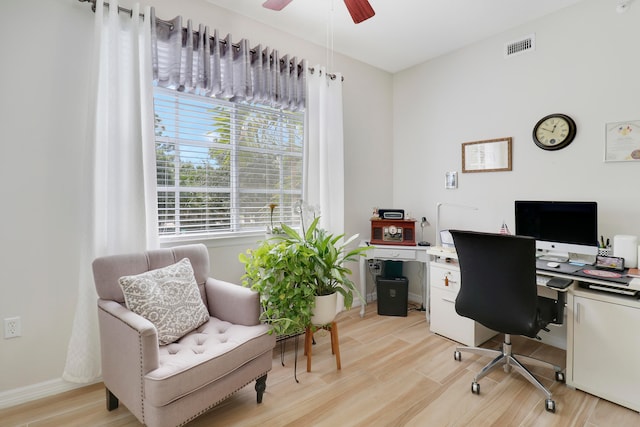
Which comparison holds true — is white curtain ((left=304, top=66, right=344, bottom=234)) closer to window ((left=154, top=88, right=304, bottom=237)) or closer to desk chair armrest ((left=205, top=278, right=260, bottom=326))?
window ((left=154, top=88, right=304, bottom=237))

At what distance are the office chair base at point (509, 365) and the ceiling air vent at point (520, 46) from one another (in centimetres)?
238

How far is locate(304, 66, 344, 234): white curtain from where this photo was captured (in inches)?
119

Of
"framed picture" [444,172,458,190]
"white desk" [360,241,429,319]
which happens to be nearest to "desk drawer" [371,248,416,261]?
"white desk" [360,241,429,319]

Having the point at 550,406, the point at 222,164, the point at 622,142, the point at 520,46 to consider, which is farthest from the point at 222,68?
the point at 550,406

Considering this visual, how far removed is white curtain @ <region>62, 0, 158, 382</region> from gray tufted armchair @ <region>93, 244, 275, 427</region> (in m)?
0.26

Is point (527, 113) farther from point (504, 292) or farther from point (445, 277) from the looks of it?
point (504, 292)

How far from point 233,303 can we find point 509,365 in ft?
6.32

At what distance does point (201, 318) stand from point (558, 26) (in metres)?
3.46

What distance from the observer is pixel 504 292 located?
75.6 inches

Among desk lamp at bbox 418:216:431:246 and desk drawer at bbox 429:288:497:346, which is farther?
desk lamp at bbox 418:216:431:246

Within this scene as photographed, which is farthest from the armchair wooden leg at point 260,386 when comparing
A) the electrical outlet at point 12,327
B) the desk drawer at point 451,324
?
the desk drawer at point 451,324

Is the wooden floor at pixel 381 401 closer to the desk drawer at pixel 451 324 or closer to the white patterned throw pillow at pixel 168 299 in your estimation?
the desk drawer at pixel 451 324

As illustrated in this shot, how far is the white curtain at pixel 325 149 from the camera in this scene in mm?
3016

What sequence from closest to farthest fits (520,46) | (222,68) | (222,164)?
(222,68), (222,164), (520,46)
